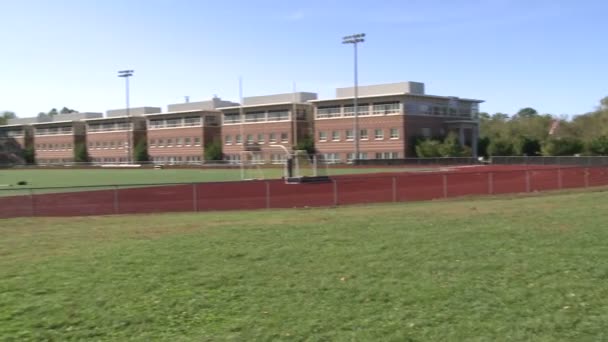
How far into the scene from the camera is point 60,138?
141250mm

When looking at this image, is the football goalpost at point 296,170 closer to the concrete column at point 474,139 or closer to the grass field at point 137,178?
the grass field at point 137,178

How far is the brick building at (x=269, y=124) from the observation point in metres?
100

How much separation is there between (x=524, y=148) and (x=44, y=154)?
107910 mm

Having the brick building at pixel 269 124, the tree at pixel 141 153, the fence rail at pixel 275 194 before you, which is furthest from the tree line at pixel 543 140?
the tree at pixel 141 153

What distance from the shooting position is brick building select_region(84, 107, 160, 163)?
411ft

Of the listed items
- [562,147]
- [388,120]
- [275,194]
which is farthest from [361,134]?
[275,194]

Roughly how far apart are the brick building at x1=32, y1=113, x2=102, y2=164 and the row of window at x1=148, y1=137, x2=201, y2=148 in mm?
22546

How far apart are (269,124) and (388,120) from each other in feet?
73.2

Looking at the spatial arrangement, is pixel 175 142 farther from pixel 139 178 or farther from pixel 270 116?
pixel 139 178

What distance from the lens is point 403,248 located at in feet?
34.2

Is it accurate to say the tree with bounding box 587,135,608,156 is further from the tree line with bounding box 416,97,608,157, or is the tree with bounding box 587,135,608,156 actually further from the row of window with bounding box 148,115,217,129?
the row of window with bounding box 148,115,217,129

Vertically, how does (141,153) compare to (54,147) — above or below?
below

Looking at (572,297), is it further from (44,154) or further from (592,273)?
(44,154)

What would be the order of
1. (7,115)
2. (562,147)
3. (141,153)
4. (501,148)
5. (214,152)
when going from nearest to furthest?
(562,147), (501,148), (214,152), (141,153), (7,115)
